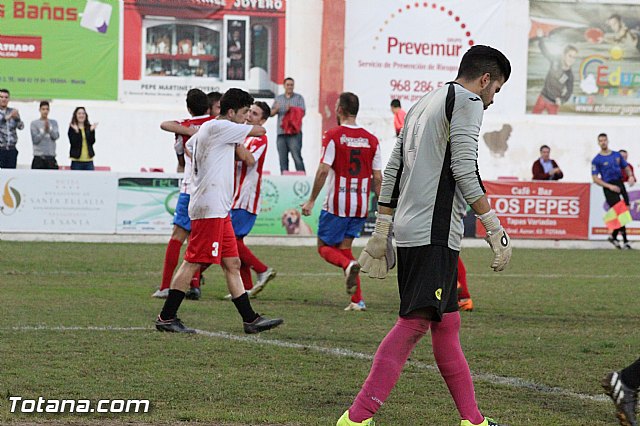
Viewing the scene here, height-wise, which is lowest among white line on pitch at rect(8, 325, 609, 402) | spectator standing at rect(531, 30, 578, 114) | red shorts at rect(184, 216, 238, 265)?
white line on pitch at rect(8, 325, 609, 402)

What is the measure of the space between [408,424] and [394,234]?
3.32 ft

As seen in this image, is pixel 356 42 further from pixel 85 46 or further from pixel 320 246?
pixel 320 246

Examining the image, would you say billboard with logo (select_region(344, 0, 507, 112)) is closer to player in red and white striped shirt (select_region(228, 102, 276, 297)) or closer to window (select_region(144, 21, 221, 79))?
window (select_region(144, 21, 221, 79))

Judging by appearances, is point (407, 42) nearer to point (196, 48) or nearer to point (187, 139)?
point (196, 48)

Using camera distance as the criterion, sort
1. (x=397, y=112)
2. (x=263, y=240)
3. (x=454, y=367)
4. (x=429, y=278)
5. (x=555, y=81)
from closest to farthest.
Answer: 1. (x=429, y=278)
2. (x=454, y=367)
3. (x=263, y=240)
4. (x=397, y=112)
5. (x=555, y=81)

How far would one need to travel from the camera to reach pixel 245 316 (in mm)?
8984

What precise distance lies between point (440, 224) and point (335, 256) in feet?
18.9

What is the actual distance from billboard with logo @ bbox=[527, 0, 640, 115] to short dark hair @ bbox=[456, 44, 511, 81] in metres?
28.4

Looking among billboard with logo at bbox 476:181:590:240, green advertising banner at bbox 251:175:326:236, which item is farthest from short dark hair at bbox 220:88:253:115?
billboard with logo at bbox 476:181:590:240

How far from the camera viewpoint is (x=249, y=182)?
12.1 m

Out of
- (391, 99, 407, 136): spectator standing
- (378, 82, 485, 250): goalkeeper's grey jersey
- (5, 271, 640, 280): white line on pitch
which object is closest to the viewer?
(378, 82, 485, 250): goalkeeper's grey jersey

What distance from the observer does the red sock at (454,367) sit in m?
5.45

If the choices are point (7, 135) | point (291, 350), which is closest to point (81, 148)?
point (7, 135)

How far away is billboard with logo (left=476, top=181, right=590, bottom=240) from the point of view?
22.0m
